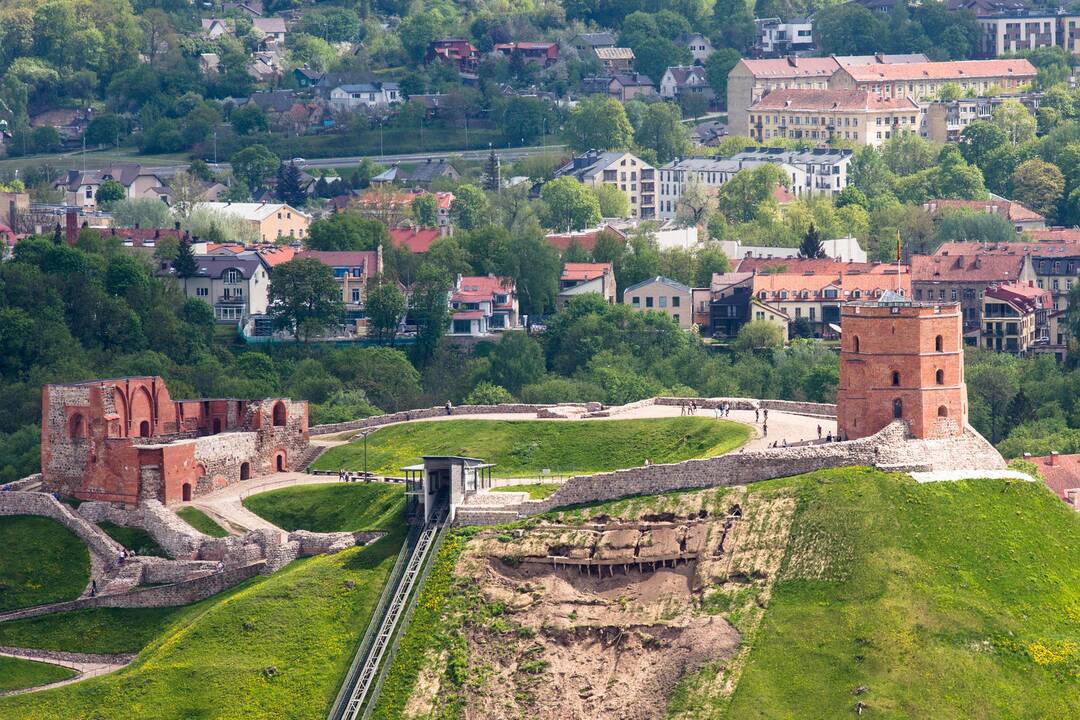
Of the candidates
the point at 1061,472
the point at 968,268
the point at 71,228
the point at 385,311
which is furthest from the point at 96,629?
the point at 968,268

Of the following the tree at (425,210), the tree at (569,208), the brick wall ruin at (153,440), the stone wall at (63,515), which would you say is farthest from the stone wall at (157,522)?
the tree at (569,208)

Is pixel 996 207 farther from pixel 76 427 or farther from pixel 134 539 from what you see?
pixel 134 539

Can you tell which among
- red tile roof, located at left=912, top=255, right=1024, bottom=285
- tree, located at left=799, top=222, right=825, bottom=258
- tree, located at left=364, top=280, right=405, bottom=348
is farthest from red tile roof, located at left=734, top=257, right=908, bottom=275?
tree, located at left=364, top=280, right=405, bottom=348

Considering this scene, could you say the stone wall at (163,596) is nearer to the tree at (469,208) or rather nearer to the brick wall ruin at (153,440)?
the brick wall ruin at (153,440)

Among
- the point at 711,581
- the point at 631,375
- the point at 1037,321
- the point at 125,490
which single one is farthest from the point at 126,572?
the point at 1037,321

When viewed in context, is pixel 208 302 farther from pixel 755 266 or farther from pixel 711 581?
pixel 711 581

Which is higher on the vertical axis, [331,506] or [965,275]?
[965,275]
